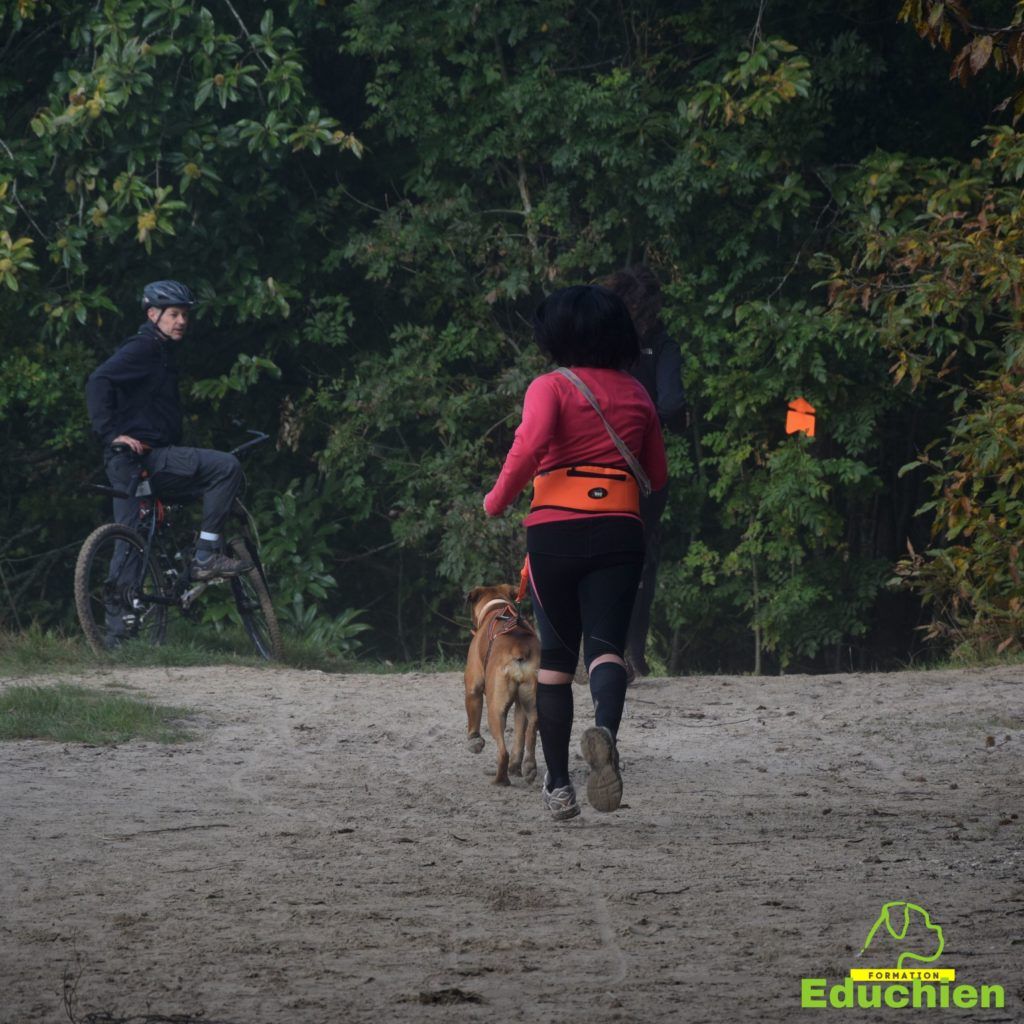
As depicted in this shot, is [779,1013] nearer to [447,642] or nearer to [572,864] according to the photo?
[572,864]

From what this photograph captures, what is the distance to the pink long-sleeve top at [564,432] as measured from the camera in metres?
5.13

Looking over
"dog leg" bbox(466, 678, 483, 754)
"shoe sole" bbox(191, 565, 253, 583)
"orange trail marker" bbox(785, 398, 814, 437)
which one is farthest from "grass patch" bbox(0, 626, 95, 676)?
"orange trail marker" bbox(785, 398, 814, 437)

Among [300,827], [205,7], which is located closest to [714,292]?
[205,7]

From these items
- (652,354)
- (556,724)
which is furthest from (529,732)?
(652,354)

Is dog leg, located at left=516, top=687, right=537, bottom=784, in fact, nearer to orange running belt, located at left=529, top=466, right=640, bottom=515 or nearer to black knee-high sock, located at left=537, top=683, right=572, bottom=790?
black knee-high sock, located at left=537, top=683, right=572, bottom=790

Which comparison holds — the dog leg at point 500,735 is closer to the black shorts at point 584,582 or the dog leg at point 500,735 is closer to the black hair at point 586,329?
the black shorts at point 584,582

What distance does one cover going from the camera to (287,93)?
10688 mm

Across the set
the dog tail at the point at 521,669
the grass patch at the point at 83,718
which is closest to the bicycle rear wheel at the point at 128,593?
the grass patch at the point at 83,718

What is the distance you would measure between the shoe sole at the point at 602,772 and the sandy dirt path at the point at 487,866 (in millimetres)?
139

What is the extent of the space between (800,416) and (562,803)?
19.7 ft

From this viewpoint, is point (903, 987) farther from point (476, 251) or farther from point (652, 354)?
→ point (476, 251)

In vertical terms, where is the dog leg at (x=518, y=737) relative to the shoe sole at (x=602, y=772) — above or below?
below

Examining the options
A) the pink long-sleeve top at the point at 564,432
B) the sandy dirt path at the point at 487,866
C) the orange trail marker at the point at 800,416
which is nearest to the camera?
the sandy dirt path at the point at 487,866

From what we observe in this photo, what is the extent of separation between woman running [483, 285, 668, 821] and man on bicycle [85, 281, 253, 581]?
15.2 ft
